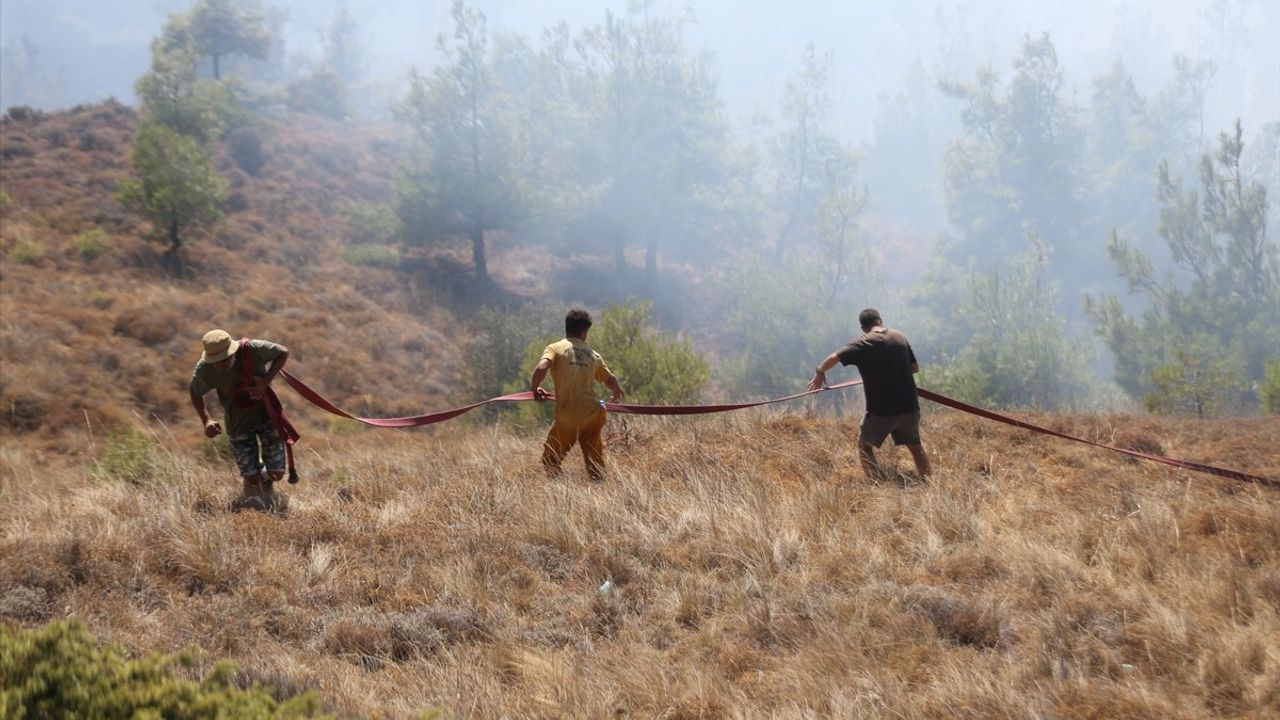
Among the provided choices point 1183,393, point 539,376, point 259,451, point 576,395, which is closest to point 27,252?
point 259,451

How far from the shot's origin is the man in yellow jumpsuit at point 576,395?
236 inches

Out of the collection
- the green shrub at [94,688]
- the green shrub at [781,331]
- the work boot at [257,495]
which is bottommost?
the green shrub at [781,331]

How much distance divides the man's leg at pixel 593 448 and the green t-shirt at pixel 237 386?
2084mm

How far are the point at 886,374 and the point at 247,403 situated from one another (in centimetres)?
434

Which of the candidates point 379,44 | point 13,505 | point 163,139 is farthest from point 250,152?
point 379,44

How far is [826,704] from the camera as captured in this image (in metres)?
3.29

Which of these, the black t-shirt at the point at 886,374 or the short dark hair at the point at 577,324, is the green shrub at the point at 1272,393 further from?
the short dark hair at the point at 577,324

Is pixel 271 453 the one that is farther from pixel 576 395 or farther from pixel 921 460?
pixel 921 460

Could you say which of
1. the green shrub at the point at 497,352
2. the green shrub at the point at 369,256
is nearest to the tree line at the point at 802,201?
the green shrub at the point at 369,256

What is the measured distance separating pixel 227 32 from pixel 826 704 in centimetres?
6283

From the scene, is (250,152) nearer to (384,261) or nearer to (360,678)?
(384,261)

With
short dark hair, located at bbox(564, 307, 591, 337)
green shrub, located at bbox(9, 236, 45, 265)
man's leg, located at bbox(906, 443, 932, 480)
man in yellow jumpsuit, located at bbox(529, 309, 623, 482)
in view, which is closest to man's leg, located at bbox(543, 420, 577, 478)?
man in yellow jumpsuit, located at bbox(529, 309, 623, 482)

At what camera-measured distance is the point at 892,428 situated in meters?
6.38

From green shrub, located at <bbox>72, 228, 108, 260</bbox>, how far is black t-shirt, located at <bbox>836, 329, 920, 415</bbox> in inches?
1008
